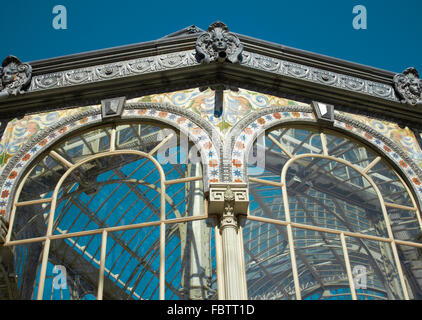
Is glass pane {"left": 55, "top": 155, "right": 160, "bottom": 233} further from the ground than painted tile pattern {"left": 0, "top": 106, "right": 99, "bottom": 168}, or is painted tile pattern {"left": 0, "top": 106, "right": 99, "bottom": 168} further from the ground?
painted tile pattern {"left": 0, "top": 106, "right": 99, "bottom": 168}

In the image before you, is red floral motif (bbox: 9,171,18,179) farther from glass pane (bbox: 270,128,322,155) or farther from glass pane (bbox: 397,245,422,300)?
glass pane (bbox: 397,245,422,300)

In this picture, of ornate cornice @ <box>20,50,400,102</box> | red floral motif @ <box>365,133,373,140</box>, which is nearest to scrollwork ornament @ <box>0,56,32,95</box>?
ornate cornice @ <box>20,50,400,102</box>

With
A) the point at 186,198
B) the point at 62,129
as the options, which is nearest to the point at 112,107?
the point at 62,129

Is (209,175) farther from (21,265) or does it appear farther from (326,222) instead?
(21,265)

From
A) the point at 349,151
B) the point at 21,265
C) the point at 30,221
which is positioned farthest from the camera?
the point at 349,151

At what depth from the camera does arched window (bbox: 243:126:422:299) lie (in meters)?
11.4

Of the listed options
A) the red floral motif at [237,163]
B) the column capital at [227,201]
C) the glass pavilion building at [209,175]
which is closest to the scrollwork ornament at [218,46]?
the glass pavilion building at [209,175]

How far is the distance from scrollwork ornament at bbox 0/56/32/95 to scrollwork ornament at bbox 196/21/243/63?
3490 mm

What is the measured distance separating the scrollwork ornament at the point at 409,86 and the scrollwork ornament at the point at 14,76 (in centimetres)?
756

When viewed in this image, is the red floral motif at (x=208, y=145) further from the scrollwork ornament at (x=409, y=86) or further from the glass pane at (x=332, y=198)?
the scrollwork ornament at (x=409, y=86)

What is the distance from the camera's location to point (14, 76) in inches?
567

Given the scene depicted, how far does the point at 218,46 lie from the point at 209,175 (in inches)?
122
